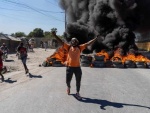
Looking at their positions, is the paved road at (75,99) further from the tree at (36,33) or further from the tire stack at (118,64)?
the tree at (36,33)

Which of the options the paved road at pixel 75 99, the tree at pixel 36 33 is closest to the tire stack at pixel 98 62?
the paved road at pixel 75 99

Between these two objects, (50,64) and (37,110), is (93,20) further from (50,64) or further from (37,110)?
(37,110)

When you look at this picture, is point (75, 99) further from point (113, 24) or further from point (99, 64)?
point (113, 24)

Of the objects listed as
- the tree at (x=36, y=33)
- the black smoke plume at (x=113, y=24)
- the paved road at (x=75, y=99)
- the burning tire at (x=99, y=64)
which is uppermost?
the tree at (x=36, y=33)

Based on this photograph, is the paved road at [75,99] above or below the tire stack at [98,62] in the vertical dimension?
below

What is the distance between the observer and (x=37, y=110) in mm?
6547

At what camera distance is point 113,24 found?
26156 millimetres

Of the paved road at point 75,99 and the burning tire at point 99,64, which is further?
the burning tire at point 99,64

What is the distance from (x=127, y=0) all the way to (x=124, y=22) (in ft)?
6.18

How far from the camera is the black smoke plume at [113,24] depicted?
77.4ft

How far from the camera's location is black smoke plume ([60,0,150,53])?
23594 mm

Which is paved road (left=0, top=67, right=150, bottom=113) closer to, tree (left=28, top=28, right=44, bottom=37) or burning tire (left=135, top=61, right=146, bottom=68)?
burning tire (left=135, top=61, right=146, bottom=68)

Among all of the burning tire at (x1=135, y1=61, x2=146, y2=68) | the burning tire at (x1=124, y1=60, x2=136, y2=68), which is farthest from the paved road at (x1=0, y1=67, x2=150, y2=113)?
the burning tire at (x1=124, y1=60, x2=136, y2=68)

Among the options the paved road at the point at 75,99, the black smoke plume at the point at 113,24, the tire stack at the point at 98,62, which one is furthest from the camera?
the black smoke plume at the point at 113,24
